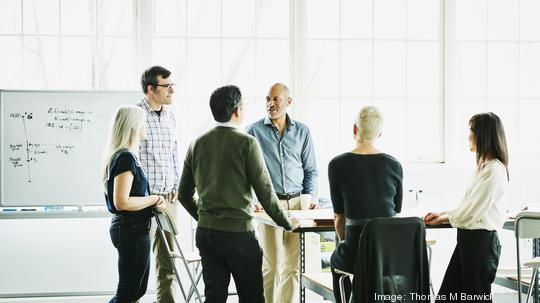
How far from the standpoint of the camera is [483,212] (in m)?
3.67

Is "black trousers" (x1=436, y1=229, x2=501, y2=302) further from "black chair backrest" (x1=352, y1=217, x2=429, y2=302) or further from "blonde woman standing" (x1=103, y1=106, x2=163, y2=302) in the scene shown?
"blonde woman standing" (x1=103, y1=106, x2=163, y2=302)

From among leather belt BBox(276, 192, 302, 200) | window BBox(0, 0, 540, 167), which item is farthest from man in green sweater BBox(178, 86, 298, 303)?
window BBox(0, 0, 540, 167)

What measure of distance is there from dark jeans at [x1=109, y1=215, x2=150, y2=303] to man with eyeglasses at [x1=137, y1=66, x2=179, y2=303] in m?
0.80

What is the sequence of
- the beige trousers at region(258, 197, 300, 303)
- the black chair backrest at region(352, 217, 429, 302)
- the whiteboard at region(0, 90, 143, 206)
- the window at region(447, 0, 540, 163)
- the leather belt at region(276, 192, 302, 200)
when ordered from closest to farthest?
the black chair backrest at region(352, 217, 429, 302)
the beige trousers at region(258, 197, 300, 303)
the leather belt at region(276, 192, 302, 200)
the whiteboard at region(0, 90, 143, 206)
the window at region(447, 0, 540, 163)

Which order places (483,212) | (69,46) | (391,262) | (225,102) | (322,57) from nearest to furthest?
(391,262) < (225,102) < (483,212) < (69,46) < (322,57)

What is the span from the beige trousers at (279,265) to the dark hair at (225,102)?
1.60 m

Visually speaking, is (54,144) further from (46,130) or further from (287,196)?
(287,196)

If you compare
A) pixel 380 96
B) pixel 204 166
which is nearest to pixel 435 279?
pixel 380 96

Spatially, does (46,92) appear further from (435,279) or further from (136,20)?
(435,279)

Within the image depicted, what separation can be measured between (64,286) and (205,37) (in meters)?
2.45

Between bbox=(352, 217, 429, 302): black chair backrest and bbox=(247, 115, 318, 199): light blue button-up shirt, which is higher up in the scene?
bbox=(247, 115, 318, 199): light blue button-up shirt

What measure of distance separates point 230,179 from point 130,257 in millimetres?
813

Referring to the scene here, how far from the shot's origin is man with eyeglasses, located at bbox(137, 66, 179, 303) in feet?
15.6

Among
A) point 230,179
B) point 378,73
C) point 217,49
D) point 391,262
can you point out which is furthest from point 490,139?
point 217,49
